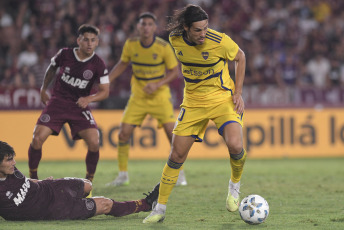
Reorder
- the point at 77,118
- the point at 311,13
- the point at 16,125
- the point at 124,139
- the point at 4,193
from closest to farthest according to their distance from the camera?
the point at 4,193
the point at 77,118
the point at 124,139
the point at 16,125
the point at 311,13

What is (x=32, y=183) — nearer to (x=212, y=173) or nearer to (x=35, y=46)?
(x=212, y=173)

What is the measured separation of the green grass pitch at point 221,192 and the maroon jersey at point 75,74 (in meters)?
1.44

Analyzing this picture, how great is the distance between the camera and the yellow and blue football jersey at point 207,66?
22.3ft

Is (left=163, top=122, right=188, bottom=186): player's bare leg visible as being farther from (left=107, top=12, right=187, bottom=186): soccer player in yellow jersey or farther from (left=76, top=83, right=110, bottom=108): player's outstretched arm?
(left=76, top=83, right=110, bottom=108): player's outstretched arm

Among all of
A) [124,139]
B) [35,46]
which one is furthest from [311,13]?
[124,139]

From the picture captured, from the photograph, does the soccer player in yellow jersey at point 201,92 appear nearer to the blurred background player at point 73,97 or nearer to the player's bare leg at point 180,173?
the blurred background player at point 73,97

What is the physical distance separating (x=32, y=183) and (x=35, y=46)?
1066 cm

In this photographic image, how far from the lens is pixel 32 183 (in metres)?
6.36

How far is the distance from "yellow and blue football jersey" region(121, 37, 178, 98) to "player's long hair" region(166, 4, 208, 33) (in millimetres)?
3258

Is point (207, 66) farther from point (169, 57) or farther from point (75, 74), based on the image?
point (169, 57)

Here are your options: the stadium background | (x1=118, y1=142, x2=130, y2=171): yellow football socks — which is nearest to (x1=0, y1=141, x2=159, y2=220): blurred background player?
(x1=118, y1=142, x2=130, y2=171): yellow football socks


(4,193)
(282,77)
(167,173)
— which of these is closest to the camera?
(4,193)


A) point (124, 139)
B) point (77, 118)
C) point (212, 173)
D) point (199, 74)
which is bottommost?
point (212, 173)

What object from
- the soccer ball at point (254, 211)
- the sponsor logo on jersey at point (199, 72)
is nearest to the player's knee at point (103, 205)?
the soccer ball at point (254, 211)
